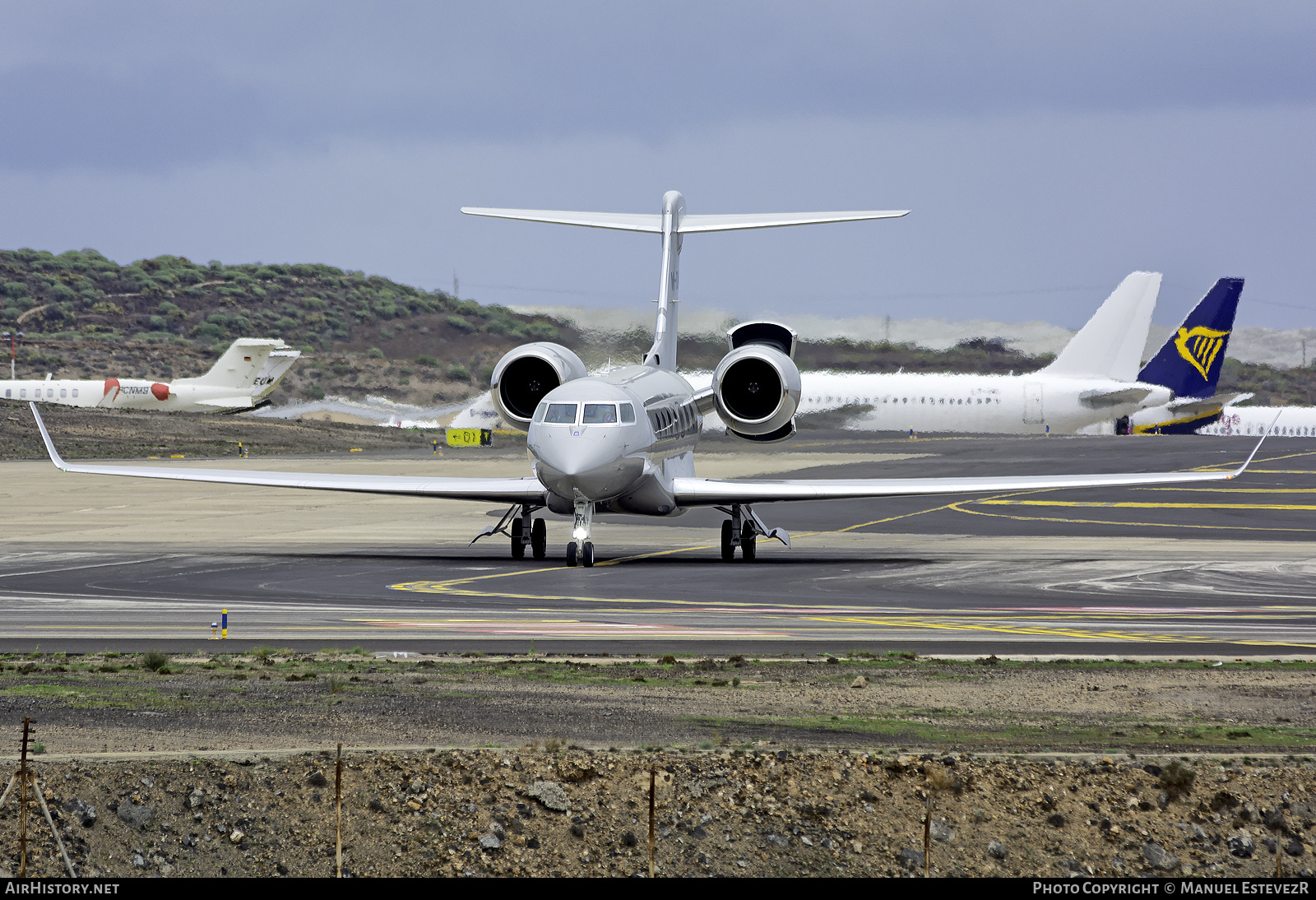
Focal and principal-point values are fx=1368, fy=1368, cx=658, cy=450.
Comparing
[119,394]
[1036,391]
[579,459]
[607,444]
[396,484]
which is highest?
[1036,391]

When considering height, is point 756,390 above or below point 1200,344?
below

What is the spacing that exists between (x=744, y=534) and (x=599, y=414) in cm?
542

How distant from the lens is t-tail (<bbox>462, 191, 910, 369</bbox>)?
3178 centimetres

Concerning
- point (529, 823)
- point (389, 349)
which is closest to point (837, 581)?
point (529, 823)

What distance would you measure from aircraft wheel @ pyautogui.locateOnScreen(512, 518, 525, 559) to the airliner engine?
5.11 meters

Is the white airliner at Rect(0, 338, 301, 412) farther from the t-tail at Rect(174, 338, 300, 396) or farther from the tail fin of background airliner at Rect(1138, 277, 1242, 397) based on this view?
the tail fin of background airliner at Rect(1138, 277, 1242, 397)

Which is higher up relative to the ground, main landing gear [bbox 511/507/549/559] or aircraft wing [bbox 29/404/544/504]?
aircraft wing [bbox 29/404/544/504]

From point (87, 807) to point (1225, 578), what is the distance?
75.2 ft

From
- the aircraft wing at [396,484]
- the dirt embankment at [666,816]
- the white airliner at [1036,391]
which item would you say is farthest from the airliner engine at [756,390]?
the white airliner at [1036,391]

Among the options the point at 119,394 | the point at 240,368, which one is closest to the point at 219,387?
the point at 240,368

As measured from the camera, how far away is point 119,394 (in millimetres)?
92562

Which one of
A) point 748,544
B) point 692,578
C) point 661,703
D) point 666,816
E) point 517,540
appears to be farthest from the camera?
point 748,544

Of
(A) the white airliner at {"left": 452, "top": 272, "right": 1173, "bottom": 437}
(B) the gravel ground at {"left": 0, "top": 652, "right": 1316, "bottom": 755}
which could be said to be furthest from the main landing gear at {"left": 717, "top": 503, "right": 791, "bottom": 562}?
(A) the white airliner at {"left": 452, "top": 272, "right": 1173, "bottom": 437}

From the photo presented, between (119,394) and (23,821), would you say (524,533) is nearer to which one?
(23,821)
